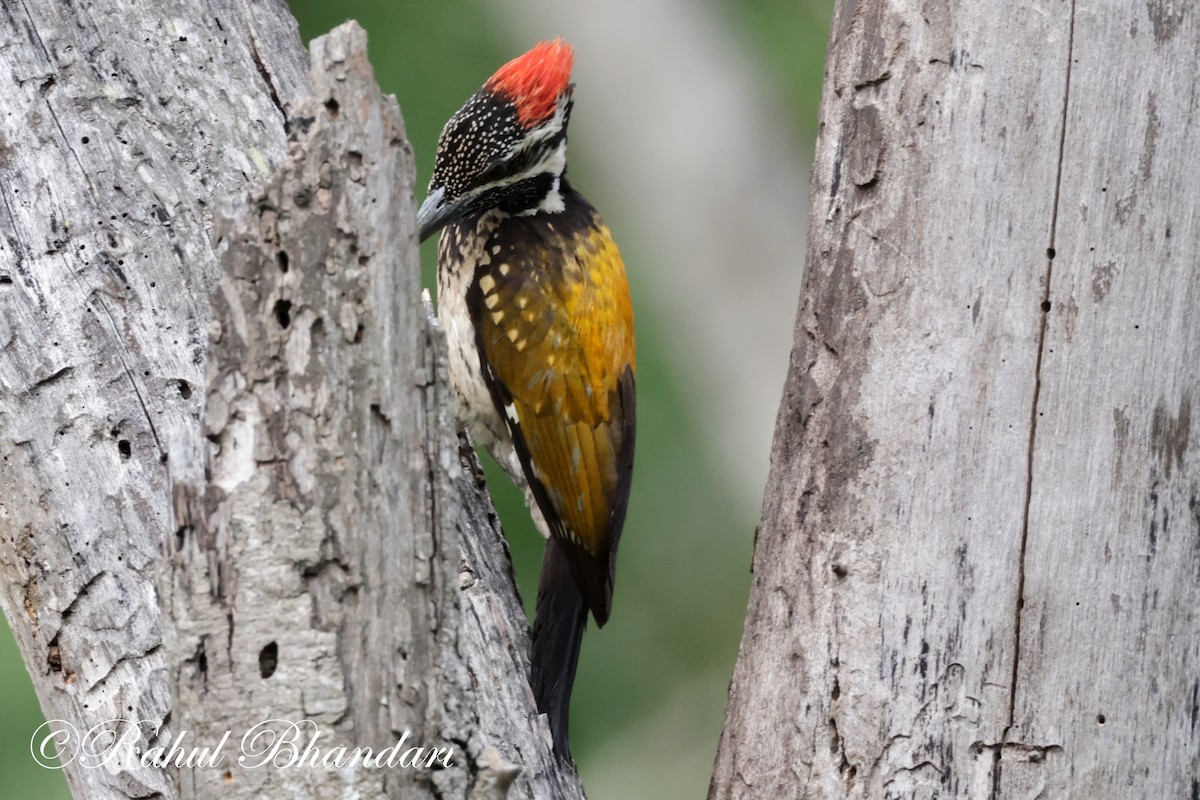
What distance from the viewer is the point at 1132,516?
209 cm

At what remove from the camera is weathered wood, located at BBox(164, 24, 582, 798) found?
5.01 ft

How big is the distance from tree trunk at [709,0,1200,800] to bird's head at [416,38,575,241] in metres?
1.16

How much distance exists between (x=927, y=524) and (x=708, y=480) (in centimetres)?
460

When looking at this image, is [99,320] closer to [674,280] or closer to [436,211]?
[436,211]

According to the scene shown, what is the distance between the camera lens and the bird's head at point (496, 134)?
3098 mm

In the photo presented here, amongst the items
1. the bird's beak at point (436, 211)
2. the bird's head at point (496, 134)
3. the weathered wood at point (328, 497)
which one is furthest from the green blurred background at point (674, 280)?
the weathered wood at point (328, 497)

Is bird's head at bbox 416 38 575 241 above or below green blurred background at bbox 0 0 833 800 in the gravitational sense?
above

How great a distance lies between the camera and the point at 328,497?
1.56 m

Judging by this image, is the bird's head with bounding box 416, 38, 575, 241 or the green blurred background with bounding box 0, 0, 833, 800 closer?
the bird's head with bounding box 416, 38, 575, 241

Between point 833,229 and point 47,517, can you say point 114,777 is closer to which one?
point 47,517

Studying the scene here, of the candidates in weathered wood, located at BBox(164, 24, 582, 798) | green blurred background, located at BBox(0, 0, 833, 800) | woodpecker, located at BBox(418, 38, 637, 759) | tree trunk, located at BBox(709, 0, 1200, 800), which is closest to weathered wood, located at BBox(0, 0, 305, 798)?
weathered wood, located at BBox(164, 24, 582, 798)

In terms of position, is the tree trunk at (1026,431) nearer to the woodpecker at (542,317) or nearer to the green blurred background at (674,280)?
the woodpecker at (542,317)

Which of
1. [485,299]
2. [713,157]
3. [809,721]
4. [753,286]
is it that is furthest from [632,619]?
[809,721]

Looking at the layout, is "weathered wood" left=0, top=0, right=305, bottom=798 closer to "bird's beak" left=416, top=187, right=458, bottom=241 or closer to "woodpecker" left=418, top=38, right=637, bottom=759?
"bird's beak" left=416, top=187, right=458, bottom=241
